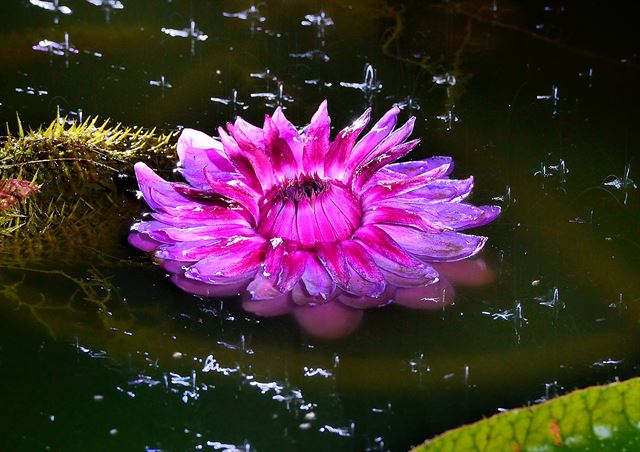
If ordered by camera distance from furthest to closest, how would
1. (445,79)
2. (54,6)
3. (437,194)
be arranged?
(54,6)
(445,79)
(437,194)

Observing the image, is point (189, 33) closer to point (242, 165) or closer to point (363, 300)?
point (242, 165)

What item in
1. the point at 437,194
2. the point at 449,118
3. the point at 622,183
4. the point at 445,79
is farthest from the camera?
the point at 445,79

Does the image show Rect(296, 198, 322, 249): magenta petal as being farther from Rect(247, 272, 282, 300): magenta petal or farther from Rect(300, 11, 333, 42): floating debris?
Rect(300, 11, 333, 42): floating debris

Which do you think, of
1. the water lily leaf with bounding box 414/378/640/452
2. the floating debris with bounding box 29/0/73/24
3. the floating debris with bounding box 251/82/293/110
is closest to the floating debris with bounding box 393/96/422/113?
the floating debris with bounding box 251/82/293/110

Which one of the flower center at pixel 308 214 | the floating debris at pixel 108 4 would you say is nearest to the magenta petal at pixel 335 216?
the flower center at pixel 308 214

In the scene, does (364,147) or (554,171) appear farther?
(554,171)

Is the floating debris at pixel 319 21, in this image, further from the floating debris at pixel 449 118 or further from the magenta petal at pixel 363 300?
the magenta petal at pixel 363 300

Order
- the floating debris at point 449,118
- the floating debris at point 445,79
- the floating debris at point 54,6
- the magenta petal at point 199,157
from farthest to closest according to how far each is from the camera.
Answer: the floating debris at point 54,6
the floating debris at point 445,79
the floating debris at point 449,118
the magenta petal at point 199,157

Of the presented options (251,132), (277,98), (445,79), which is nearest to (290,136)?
(251,132)

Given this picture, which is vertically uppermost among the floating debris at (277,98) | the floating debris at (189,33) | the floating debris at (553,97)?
the floating debris at (553,97)
